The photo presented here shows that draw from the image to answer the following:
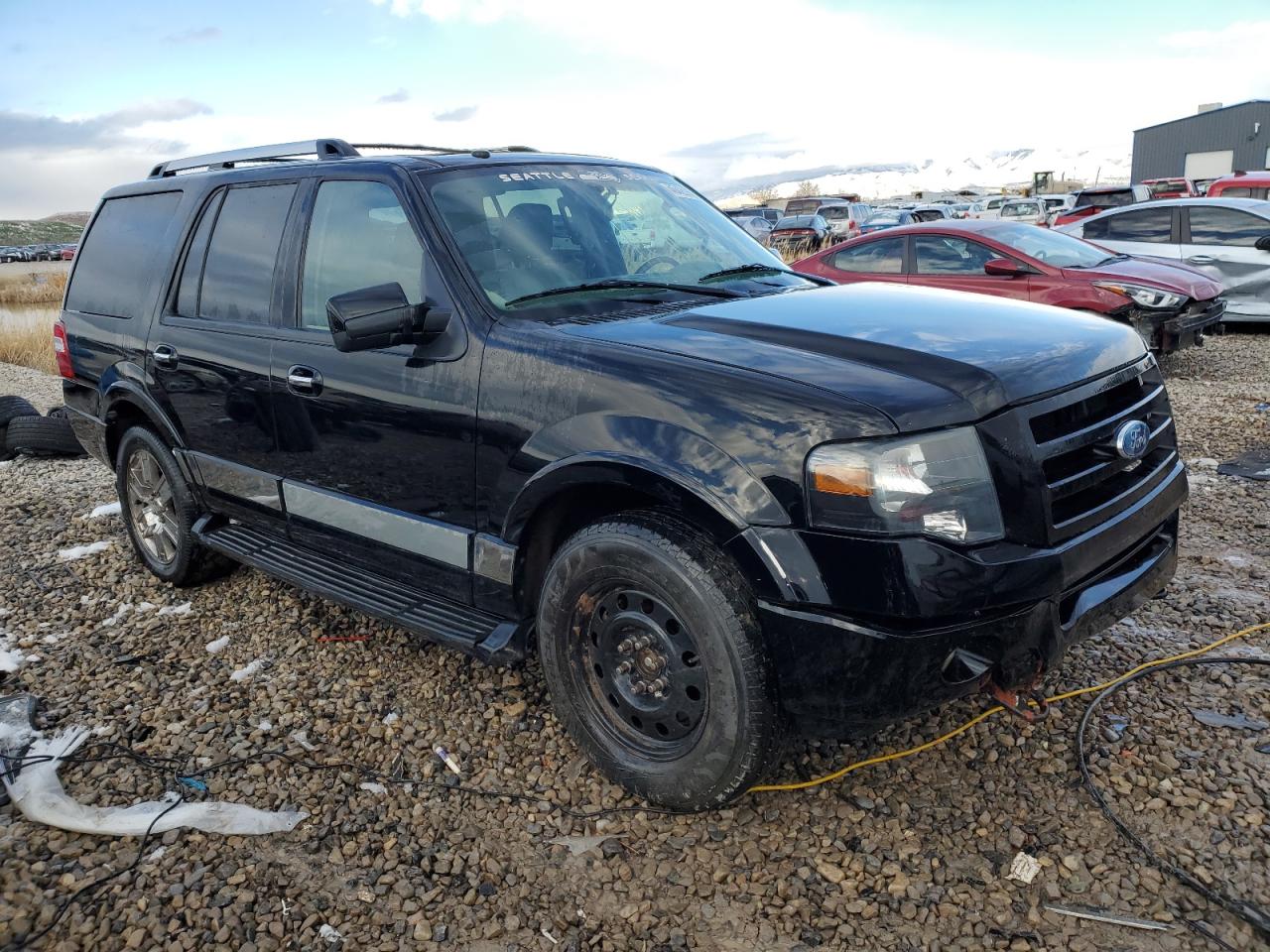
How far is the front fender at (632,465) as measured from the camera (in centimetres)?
244

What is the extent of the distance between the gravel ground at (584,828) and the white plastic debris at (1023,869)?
0.02m

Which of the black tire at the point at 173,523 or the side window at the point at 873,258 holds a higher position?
the side window at the point at 873,258

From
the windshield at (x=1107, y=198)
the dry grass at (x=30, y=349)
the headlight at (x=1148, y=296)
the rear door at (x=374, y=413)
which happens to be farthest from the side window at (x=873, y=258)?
the dry grass at (x=30, y=349)

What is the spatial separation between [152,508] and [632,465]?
3.36 m

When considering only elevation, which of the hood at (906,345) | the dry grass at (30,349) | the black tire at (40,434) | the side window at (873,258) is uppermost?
the hood at (906,345)

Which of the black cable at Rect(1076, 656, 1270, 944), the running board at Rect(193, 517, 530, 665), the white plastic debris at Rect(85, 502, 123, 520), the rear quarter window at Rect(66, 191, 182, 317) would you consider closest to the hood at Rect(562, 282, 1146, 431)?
the running board at Rect(193, 517, 530, 665)

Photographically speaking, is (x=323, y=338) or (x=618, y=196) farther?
(x=618, y=196)

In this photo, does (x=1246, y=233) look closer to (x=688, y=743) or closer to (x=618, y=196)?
(x=618, y=196)

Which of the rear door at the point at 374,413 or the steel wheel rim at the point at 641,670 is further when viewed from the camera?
the rear door at the point at 374,413

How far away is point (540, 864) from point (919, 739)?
4.31 feet

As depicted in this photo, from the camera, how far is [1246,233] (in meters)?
10.5

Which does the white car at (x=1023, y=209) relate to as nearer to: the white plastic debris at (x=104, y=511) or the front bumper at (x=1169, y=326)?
the front bumper at (x=1169, y=326)

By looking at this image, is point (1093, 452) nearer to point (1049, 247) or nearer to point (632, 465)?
point (632, 465)

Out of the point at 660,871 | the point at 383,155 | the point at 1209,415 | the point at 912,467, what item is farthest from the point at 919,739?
the point at 1209,415
